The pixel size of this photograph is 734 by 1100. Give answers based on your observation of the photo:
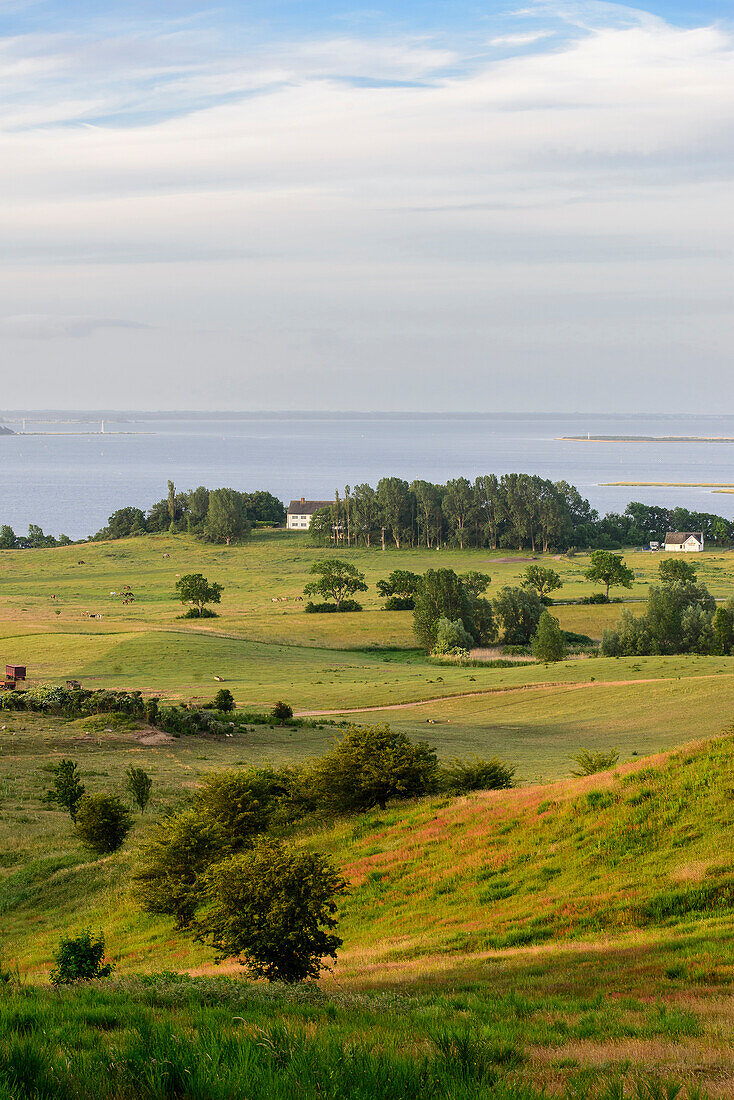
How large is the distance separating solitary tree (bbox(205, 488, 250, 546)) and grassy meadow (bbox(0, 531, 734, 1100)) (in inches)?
3938

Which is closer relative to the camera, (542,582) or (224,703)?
(224,703)

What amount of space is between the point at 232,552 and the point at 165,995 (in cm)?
13468

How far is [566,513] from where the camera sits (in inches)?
5861

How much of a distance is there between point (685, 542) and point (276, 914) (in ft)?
470

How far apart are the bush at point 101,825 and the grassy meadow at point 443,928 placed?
546 mm

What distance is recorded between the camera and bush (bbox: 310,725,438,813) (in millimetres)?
23562

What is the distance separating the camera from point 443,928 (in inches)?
603

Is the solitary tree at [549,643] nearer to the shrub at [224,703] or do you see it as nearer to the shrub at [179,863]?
the shrub at [224,703]

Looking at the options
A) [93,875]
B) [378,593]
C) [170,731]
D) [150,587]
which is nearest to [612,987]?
[93,875]

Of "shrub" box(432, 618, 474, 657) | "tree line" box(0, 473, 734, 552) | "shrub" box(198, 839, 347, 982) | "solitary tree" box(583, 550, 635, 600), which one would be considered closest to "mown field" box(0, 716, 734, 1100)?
"shrub" box(198, 839, 347, 982)

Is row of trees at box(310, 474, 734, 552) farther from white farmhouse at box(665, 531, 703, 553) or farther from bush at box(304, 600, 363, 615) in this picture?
bush at box(304, 600, 363, 615)

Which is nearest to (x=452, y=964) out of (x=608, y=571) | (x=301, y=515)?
(x=608, y=571)

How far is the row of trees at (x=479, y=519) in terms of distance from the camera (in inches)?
5832

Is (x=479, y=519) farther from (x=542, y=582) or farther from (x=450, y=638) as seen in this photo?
(x=450, y=638)
